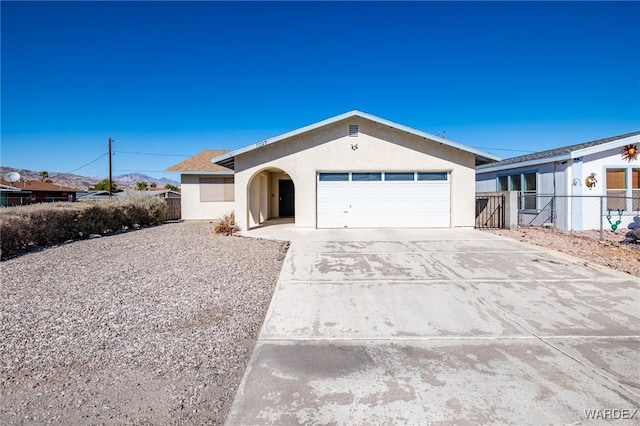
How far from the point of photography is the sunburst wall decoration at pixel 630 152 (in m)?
13.8

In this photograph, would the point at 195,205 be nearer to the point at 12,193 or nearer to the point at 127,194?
the point at 127,194

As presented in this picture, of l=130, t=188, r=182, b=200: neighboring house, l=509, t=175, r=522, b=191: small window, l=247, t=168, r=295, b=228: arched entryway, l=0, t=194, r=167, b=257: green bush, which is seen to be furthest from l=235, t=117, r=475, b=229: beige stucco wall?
l=130, t=188, r=182, b=200: neighboring house

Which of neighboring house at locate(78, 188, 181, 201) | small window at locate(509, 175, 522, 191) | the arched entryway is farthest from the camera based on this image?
neighboring house at locate(78, 188, 181, 201)

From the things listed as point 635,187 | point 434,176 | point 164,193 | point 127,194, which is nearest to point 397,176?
point 434,176

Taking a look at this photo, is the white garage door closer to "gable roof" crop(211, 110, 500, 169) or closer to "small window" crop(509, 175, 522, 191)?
"gable roof" crop(211, 110, 500, 169)

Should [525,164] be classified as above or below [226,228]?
above

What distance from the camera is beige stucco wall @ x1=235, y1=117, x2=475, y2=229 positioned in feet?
43.3

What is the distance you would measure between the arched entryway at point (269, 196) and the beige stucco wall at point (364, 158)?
1378 mm

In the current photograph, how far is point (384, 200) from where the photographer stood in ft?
43.7

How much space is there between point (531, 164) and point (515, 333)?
44.9 ft

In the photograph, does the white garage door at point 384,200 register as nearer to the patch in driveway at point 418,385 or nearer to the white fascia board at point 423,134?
the white fascia board at point 423,134

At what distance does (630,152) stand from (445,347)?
1527 cm

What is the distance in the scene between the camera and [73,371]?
11.0 ft

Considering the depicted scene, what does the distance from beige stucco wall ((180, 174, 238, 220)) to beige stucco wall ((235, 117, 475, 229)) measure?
6.92 m
